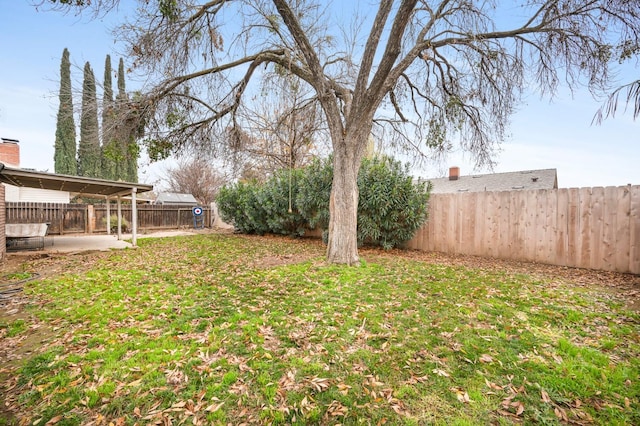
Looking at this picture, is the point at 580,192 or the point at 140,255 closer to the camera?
the point at 580,192

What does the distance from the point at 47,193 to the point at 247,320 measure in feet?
62.4

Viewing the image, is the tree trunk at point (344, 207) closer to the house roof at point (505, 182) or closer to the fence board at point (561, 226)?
the fence board at point (561, 226)

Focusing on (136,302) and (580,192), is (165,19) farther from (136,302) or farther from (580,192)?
(580,192)

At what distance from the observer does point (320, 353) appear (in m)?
2.63

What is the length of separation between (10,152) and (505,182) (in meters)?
27.4

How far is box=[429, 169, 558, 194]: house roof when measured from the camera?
1504 centimetres

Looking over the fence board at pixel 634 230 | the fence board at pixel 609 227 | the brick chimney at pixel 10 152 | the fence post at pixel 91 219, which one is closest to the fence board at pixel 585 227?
the fence board at pixel 609 227

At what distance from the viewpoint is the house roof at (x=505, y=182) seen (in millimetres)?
15037

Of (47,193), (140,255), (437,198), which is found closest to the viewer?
(140,255)

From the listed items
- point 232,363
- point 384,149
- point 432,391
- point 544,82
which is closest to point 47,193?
point 384,149

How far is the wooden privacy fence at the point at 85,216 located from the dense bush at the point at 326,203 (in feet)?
22.1

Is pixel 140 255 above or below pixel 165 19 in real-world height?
below

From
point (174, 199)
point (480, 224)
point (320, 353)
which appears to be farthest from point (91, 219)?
point (480, 224)

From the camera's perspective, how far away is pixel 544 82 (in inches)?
248
